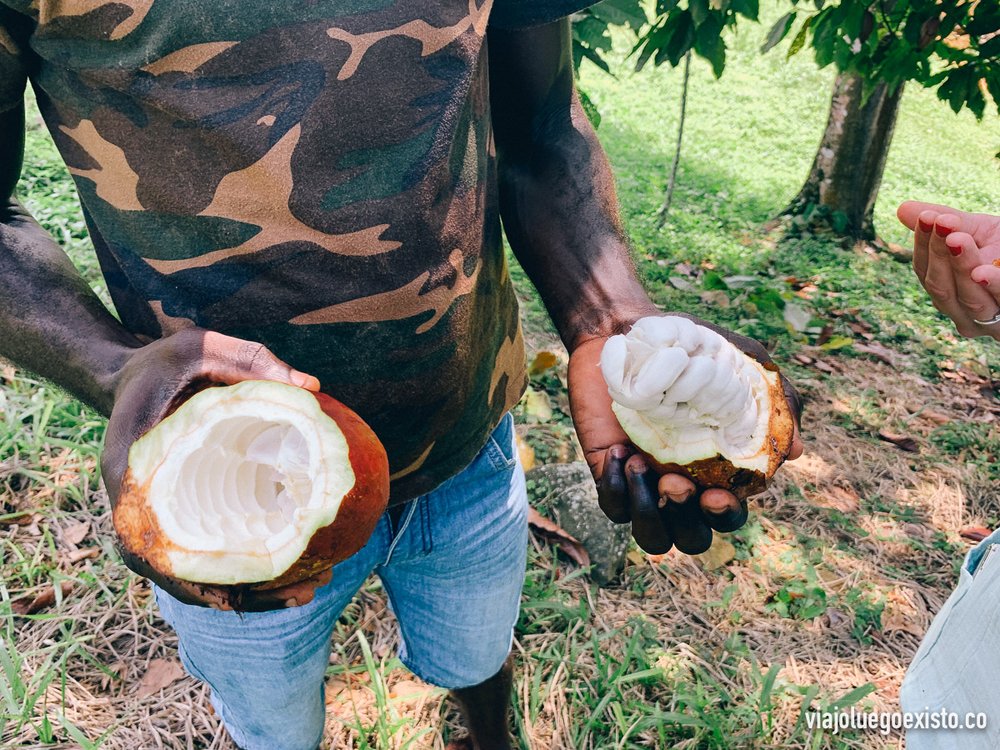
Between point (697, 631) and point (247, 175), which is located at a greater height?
point (247, 175)

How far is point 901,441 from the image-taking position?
309 cm

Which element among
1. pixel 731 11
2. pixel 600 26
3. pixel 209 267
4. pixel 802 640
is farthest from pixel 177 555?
pixel 731 11

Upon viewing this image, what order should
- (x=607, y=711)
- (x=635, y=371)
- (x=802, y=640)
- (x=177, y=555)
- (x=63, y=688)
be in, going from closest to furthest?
(x=177, y=555), (x=635, y=371), (x=63, y=688), (x=607, y=711), (x=802, y=640)

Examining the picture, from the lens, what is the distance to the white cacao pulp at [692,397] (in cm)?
116

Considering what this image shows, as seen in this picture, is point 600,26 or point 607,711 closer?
point 607,711

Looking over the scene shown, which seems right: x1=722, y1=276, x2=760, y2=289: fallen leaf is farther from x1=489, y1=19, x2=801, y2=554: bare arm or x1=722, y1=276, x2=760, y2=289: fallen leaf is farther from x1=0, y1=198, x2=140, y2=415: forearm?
x1=0, y1=198, x2=140, y2=415: forearm

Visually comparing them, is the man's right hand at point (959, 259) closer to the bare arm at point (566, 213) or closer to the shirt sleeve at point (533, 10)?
the bare arm at point (566, 213)

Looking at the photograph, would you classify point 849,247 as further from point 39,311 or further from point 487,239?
point 39,311

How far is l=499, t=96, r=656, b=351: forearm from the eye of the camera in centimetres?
134

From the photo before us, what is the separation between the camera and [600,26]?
2.67 m

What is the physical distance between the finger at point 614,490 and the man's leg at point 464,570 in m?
0.26

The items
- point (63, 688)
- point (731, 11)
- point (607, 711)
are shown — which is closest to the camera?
point (63, 688)

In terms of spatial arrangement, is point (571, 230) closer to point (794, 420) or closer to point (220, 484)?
point (794, 420)

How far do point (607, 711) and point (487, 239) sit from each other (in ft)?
4.64
